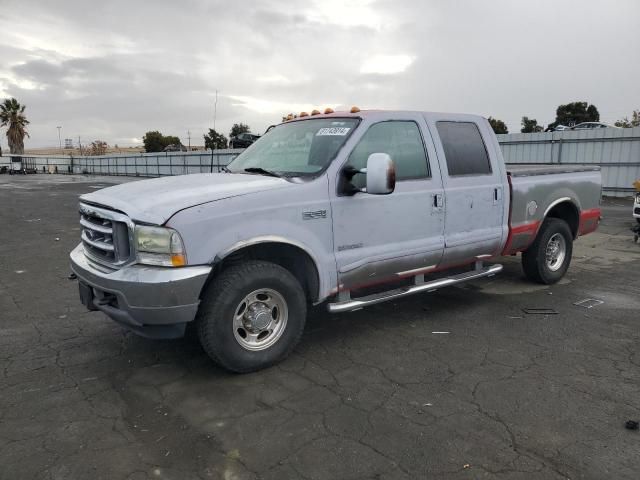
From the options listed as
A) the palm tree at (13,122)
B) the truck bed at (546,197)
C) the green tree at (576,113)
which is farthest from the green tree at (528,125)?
the palm tree at (13,122)

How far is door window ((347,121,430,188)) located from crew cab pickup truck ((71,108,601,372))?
0.04 ft

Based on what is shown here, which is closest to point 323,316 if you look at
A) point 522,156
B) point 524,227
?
point 524,227

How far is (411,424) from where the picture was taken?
10.1 feet

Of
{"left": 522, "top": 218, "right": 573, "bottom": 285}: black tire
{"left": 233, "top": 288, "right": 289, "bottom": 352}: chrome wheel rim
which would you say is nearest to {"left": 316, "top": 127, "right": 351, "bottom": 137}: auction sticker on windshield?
{"left": 233, "top": 288, "right": 289, "bottom": 352}: chrome wheel rim

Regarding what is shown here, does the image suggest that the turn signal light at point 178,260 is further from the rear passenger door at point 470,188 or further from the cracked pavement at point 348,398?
the rear passenger door at point 470,188

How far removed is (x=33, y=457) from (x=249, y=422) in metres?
1.20

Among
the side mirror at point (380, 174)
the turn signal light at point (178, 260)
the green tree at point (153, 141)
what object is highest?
the green tree at point (153, 141)

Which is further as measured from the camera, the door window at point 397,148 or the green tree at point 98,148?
the green tree at point 98,148

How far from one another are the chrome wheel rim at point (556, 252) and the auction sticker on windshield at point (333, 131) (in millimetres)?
3341

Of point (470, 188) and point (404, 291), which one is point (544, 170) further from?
point (404, 291)

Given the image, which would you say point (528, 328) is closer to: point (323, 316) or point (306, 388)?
point (323, 316)

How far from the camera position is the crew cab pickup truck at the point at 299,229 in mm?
3389

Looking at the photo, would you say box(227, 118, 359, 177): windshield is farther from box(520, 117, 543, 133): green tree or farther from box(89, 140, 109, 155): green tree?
box(89, 140, 109, 155): green tree

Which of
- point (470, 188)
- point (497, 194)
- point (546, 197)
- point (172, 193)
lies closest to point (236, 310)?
point (172, 193)
